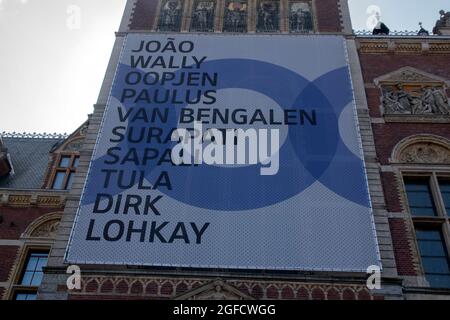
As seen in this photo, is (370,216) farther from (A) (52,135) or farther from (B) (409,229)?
(A) (52,135)

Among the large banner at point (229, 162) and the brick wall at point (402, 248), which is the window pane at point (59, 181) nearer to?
the large banner at point (229, 162)

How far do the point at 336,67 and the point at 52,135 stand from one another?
13.8 meters

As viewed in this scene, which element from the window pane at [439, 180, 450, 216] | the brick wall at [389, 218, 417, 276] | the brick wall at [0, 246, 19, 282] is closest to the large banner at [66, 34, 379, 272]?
the brick wall at [389, 218, 417, 276]

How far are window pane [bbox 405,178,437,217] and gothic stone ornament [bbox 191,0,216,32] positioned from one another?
9.42m

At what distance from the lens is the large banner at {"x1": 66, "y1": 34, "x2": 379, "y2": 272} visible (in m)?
14.0

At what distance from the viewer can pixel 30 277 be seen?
17719 mm

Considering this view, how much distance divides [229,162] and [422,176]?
565 centimetres

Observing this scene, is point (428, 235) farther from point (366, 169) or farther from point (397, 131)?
point (397, 131)

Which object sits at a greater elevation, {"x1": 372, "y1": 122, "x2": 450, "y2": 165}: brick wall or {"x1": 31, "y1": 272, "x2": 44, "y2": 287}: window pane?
{"x1": 372, "y1": 122, "x2": 450, "y2": 165}: brick wall

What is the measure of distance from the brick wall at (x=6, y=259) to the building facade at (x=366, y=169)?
38 mm

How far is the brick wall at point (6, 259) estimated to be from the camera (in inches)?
691

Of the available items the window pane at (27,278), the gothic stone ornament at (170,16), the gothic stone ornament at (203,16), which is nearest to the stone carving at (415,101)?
the gothic stone ornament at (203,16)

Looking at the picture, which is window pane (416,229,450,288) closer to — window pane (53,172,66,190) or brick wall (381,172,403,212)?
brick wall (381,172,403,212)

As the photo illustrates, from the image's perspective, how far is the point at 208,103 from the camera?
17422 millimetres
